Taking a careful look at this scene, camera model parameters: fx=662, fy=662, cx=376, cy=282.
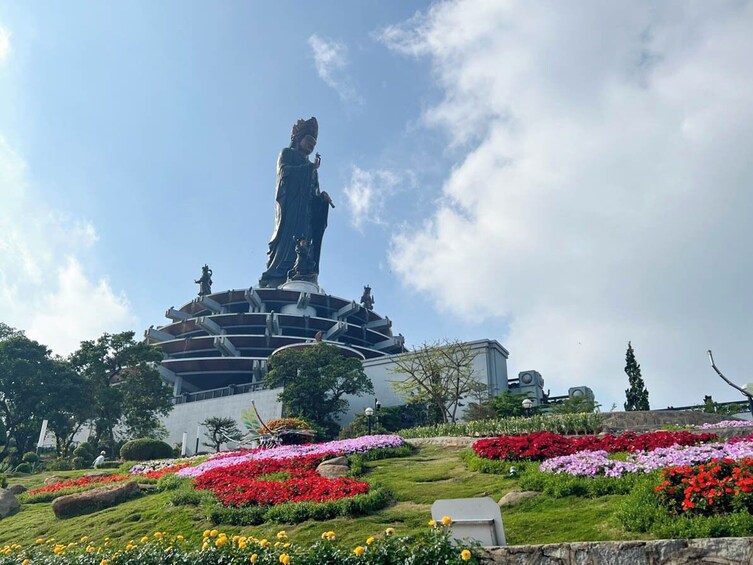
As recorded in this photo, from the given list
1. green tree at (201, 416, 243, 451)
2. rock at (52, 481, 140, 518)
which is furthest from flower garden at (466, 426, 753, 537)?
green tree at (201, 416, 243, 451)

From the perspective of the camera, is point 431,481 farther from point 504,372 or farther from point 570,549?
point 504,372

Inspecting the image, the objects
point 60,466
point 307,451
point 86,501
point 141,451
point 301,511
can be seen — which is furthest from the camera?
point 60,466

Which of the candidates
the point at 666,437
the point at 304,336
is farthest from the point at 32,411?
the point at 666,437

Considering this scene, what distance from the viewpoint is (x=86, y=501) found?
16.1 meters

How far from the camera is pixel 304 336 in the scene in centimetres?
6331

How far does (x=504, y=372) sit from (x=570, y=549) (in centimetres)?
4212

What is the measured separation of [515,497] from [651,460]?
250 centimetres

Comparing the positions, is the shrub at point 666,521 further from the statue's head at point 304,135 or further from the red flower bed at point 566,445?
the statue's head at point 304,135

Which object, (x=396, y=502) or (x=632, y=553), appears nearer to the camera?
(x=632, y=553)

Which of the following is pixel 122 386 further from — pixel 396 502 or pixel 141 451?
pixel 396 502

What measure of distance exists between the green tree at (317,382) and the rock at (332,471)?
2604 centimetres

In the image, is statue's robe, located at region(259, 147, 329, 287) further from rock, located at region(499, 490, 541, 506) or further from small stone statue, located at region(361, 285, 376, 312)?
rock, located at region(499, 490, 541, 506)

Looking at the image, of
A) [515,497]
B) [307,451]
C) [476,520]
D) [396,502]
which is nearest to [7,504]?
[307,451]

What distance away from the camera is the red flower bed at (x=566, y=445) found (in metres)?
14.6
